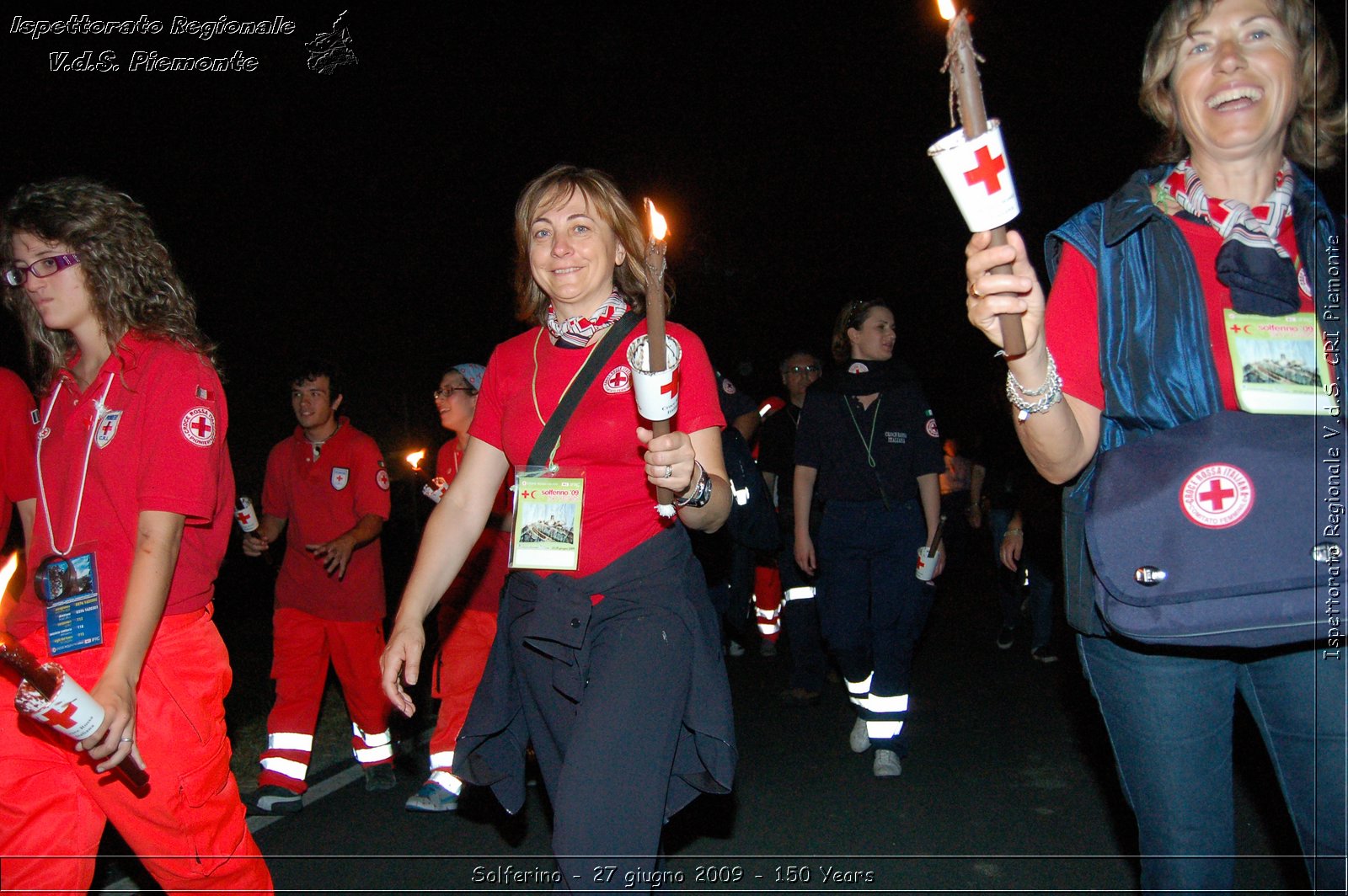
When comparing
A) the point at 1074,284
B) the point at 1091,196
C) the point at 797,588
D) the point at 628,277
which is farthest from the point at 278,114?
the point at 1091,196

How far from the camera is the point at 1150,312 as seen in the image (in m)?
2.08

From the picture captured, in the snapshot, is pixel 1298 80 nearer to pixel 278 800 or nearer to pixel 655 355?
pixel 655 355

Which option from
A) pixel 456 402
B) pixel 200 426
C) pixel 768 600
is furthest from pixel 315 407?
pixel 768 600

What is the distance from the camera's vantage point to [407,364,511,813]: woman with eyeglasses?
203 inches

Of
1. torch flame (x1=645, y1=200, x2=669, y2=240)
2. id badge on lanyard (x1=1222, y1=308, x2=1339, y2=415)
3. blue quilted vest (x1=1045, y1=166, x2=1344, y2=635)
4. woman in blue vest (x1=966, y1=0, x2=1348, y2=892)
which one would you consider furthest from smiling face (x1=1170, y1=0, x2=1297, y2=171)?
torch flame (x1=645, y1=200, x2=669, y2=240)

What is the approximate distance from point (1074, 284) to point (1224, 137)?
0.43 metres

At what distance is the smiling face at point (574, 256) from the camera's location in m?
2.92

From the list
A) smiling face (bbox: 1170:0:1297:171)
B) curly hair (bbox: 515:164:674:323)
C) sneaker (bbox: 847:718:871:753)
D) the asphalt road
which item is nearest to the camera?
smiling face (bbox: 1170:0:1297:171)

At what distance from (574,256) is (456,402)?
3.11m

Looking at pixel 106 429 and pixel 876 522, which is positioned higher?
pixel 106 429

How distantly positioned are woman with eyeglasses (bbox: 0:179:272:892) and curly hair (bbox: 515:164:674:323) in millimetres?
1036

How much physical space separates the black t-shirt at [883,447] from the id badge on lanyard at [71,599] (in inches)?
158

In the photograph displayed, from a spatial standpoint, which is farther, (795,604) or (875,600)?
(795,604)

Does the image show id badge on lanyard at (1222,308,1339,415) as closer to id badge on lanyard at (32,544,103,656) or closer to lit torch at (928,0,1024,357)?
lit torch at (928,0,1024,357)
